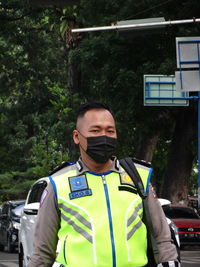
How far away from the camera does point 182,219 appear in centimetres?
2752

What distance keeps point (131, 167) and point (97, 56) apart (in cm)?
2646

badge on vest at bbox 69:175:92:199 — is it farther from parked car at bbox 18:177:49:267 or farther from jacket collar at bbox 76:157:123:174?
parked car at bbox 18:177:49:267

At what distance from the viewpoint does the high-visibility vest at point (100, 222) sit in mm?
4051

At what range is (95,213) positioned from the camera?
4.12 meters

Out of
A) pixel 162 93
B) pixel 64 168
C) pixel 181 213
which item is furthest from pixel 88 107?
pixel 162 93

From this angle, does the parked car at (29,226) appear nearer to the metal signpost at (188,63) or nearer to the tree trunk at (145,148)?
the metal signpost at (188,63)

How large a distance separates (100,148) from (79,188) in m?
0.23

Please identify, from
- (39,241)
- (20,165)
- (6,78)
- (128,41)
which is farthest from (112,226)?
(20,165)

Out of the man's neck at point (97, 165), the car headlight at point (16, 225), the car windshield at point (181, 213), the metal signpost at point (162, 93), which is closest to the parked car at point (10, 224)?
the car headlight at point (16, 225)

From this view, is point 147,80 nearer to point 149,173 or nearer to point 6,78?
point 6,78

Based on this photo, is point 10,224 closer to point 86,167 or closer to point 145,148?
point 145,148

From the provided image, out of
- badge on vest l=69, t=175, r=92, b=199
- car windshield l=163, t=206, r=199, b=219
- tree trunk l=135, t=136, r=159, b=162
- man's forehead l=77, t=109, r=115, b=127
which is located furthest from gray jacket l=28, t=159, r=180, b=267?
tree trunk l=135, t=136, r=159, b=162

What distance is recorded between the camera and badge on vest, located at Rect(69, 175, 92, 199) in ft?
13.8

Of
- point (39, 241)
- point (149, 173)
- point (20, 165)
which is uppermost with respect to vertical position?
point (149, 173)
